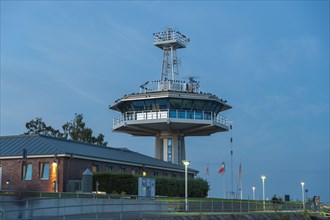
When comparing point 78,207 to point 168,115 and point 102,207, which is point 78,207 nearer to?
point 102,207

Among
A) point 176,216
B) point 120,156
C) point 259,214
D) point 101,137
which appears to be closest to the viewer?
point 176,216

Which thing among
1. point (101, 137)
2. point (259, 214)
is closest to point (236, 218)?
point (259, 214)

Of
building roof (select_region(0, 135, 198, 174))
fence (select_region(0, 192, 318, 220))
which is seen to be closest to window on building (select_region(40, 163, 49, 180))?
building roof (select_region(0, 135, 198, 174))

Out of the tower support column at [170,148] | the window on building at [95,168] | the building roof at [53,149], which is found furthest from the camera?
the tower support column at [170,148]

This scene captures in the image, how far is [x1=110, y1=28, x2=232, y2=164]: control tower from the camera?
2441 inches

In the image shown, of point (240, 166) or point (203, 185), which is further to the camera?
point (240, 166)

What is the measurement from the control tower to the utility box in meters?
17.8

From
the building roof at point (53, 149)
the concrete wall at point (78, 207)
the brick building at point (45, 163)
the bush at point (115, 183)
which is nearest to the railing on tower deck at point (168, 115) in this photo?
the building roof at point (53, 149)

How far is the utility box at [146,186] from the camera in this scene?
4210 centimetres

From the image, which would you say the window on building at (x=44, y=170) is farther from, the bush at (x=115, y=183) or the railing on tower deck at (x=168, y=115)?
the railing on tower deck at (x=168, y=115)

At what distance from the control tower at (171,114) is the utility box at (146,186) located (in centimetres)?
1775

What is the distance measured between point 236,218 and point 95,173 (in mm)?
13638

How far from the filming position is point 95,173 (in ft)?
140

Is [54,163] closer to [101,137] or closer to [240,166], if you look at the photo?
[240,166]
